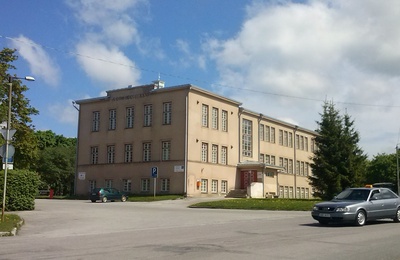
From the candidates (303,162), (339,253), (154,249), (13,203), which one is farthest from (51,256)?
(303,162)

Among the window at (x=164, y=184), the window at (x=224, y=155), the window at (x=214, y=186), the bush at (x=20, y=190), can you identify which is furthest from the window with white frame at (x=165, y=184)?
the bush at (x=20, y=190)

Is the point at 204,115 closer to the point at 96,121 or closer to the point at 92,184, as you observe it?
the point at 96,121

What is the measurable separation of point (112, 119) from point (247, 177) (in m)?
16.8

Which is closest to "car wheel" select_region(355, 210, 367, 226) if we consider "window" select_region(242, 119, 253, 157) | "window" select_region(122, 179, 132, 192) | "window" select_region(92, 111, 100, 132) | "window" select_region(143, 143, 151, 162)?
"window" select_region(143, 143, 151, 162)

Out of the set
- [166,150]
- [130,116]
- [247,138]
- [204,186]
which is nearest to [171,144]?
[166,150]

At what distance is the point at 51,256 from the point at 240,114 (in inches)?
1747

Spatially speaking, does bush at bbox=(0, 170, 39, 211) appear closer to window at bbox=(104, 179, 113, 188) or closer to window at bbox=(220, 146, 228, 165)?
window at bbox=(104, 179, 113, 188)

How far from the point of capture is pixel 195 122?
46562 millimetres

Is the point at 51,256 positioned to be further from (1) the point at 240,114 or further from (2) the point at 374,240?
(1) the point at 240,114

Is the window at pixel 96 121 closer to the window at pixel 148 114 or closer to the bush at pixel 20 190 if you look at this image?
the window at pixel 148 114

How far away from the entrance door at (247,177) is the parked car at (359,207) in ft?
106

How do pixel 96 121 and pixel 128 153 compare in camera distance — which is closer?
pixel 128 153

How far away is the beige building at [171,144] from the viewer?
46.0 meters

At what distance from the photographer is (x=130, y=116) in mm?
50406
